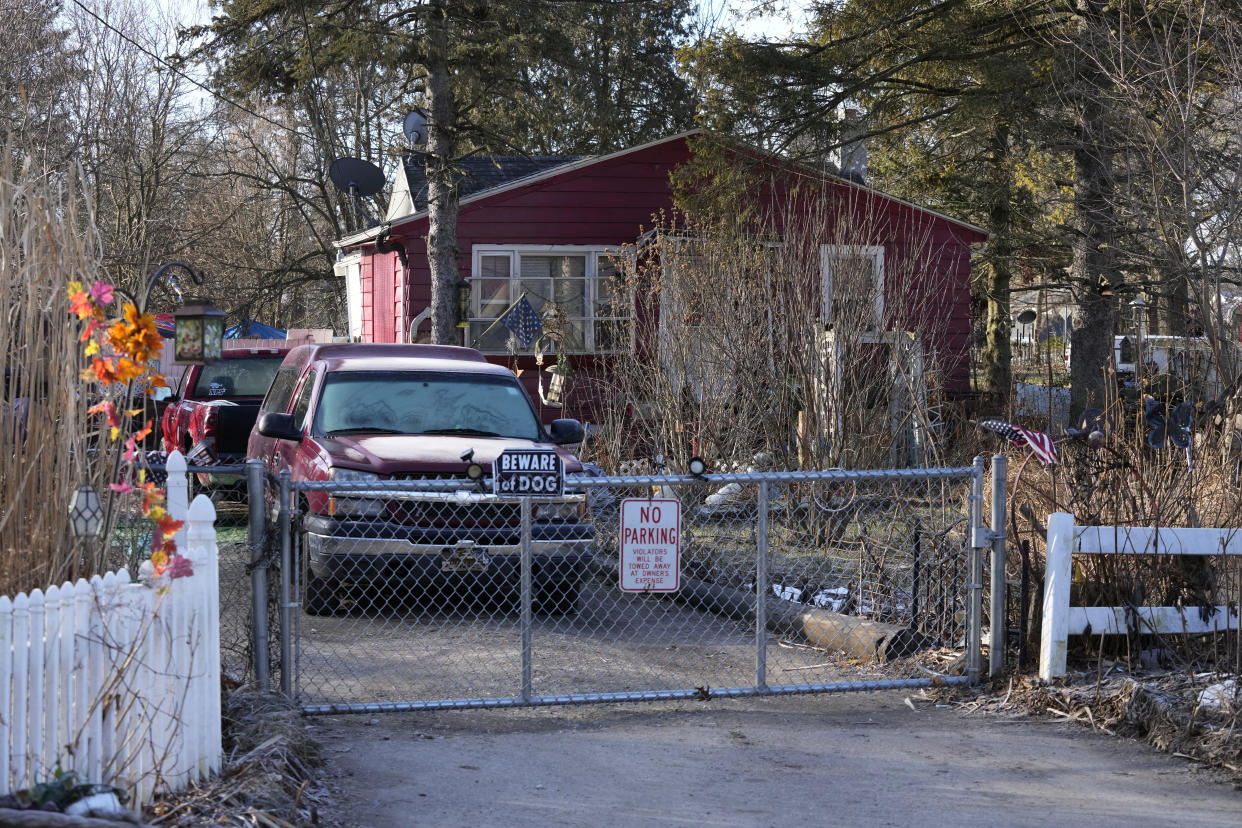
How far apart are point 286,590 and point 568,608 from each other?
2847 mm

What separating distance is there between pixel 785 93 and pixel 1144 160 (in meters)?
5.77

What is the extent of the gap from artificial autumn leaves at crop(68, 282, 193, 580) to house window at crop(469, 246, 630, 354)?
45.5ft

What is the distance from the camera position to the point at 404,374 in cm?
961

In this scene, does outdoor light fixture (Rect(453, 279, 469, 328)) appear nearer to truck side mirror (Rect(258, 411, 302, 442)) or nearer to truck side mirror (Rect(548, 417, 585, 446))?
truck side mirror (Rect(548, 417, 585, 446))

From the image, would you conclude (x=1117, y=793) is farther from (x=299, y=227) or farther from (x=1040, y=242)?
(x=299, y=227)

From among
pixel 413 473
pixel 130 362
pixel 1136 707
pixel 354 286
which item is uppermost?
pixel 354 286

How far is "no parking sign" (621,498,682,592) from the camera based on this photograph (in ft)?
21.7

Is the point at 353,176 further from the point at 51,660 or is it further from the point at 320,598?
the point at 51,660

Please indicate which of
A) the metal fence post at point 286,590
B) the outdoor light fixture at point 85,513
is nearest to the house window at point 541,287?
the metal fence post at point 286,590

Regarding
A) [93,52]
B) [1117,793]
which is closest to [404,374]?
[1117,793]

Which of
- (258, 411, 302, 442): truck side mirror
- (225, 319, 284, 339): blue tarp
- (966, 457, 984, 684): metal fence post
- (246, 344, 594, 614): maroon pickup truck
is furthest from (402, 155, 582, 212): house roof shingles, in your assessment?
(966, 457, 984, 684): metal fence post

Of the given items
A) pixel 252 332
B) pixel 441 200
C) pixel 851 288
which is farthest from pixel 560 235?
pixel 252 332

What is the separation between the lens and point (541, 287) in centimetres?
1895

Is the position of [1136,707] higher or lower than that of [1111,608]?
lower
